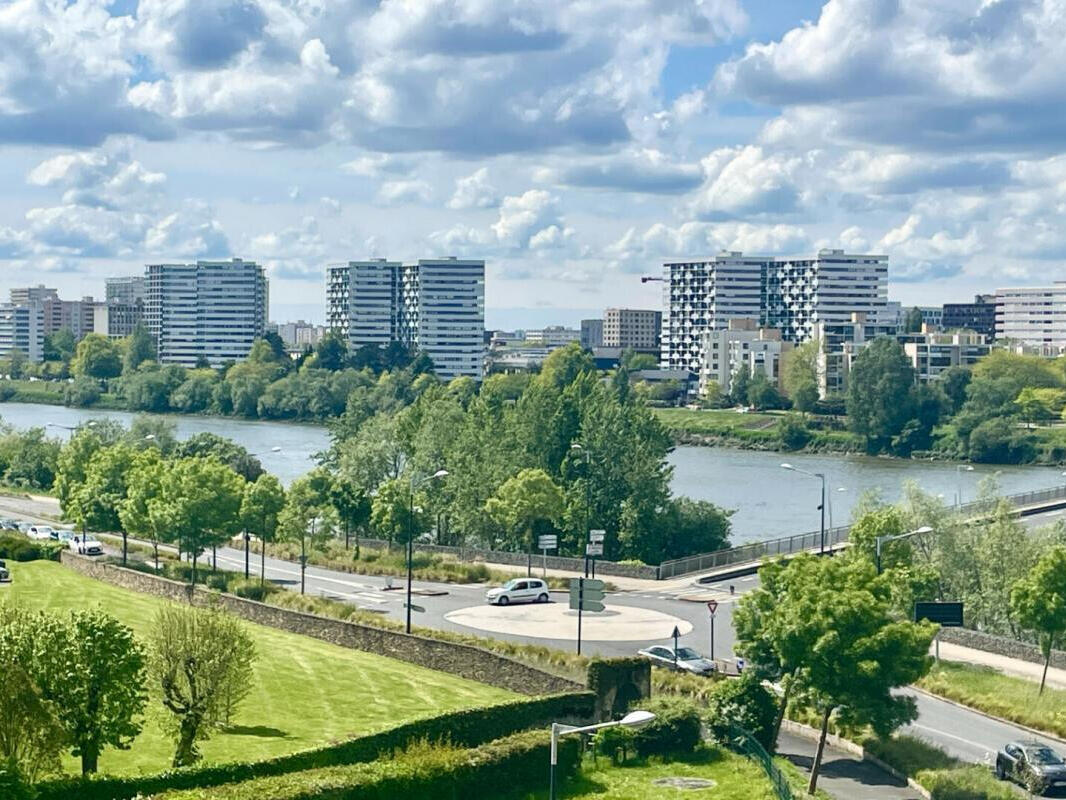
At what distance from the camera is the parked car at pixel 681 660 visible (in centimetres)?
3994

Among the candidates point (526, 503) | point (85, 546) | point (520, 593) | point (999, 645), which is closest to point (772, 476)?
point (526, 503)

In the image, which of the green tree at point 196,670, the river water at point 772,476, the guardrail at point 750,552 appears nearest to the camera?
the green tree at point 196,670

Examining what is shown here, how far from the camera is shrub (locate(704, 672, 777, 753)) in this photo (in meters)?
32.6

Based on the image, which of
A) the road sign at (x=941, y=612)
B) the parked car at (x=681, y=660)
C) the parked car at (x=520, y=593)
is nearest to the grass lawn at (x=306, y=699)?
the parked car at (x=681, y=660)

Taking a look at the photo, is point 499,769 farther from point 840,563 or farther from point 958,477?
point 958,477

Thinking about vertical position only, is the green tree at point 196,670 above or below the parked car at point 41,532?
Result: above

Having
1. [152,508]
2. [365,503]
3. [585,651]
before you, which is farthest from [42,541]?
[585,651]

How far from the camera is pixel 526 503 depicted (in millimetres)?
65625

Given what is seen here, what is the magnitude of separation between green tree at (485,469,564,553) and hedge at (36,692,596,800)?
32082mm

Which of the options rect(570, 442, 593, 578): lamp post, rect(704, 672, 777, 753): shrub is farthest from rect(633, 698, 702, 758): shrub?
rect(570, 442, 593, 578): lamp post

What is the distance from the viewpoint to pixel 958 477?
11738 centimetres

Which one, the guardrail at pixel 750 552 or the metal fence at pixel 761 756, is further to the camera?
the guardrail at pixel 750 552

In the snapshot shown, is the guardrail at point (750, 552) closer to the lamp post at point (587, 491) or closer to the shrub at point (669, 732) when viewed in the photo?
the lamp post at point (587, 491)

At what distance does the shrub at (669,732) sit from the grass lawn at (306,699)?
4042 mm
